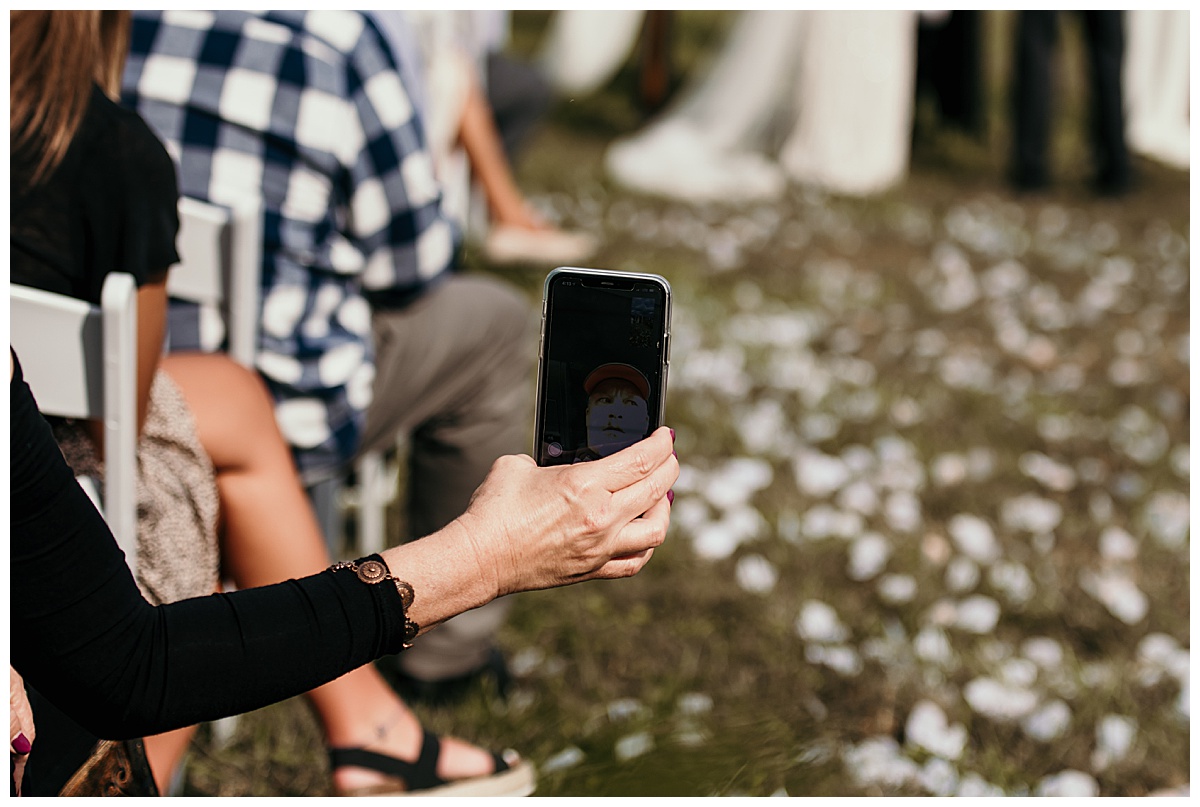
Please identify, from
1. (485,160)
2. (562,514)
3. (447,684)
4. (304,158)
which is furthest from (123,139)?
(485,160)

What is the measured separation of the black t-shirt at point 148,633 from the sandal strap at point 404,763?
77 cm

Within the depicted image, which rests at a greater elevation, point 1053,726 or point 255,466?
point 255,466

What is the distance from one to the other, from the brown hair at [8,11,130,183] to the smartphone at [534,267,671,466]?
706mm

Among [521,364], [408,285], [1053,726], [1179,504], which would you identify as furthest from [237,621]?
[1179,504]

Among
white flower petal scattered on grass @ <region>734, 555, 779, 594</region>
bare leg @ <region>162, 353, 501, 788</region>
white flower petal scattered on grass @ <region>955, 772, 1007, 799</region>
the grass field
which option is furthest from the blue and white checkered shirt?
white flower petal scattered on grass @ <region>955, 772, 1007, 799</region>

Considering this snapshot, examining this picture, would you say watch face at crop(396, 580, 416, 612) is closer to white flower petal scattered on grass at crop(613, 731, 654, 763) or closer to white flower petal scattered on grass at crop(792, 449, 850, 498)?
white flower petal scattered on grass at crop(613, 731, 654, 763)

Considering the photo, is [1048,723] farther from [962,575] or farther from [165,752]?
[165,752]

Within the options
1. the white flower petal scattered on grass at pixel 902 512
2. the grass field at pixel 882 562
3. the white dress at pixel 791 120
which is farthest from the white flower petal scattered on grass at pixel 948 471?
the white dress at pixel 791 120

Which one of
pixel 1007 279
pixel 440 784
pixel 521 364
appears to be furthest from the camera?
pixel 1007 279

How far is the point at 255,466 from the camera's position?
1657 mm

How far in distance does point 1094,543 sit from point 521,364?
1.47m

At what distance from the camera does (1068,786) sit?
2031 millimetres

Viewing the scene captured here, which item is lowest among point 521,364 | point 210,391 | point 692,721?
point 692,721

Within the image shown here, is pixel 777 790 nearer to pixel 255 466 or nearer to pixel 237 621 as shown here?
pixel 255 466
